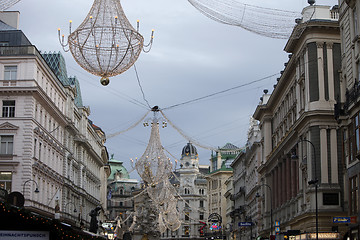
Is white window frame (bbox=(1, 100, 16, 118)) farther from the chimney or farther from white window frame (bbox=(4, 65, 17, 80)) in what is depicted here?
the chimney

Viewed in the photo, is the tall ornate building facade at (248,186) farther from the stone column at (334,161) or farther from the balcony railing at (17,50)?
the balcony railing at (17,50)

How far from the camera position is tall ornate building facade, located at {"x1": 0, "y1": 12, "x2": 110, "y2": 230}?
56.4 metres

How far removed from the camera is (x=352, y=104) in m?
35.8

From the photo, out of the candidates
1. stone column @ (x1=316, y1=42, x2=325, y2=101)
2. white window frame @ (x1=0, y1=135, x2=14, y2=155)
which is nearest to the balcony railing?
white window frame @ (x1=0, y1=135, x2=14, y2=155)

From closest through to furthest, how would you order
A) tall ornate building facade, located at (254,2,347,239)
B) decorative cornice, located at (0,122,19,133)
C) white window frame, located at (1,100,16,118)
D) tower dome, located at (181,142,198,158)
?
tall ornate building facade, located at (254,2,347,239) → decorative cornice, located at (0,122,19,133) → white window frame, located at (1,100,16,118) → tower dome, located at (181,142,198,158)

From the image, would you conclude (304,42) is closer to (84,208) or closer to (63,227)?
(63,227)

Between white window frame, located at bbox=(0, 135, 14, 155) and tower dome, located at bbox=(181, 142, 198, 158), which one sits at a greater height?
tower dome, located at bbox=(181, 142, 198, 158)

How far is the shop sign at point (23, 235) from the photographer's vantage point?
15195 millimetres

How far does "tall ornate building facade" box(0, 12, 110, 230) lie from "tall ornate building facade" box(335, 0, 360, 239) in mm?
21042

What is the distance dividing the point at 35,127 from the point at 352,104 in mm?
31089

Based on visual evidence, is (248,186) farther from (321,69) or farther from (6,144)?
(321,69)

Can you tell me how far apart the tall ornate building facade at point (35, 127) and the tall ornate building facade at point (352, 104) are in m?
21.0

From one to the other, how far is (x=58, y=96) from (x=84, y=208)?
2143 centimetres

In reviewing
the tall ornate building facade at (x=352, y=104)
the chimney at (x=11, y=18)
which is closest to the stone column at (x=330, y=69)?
the tall ornate building facade at (x=352, y=104)
